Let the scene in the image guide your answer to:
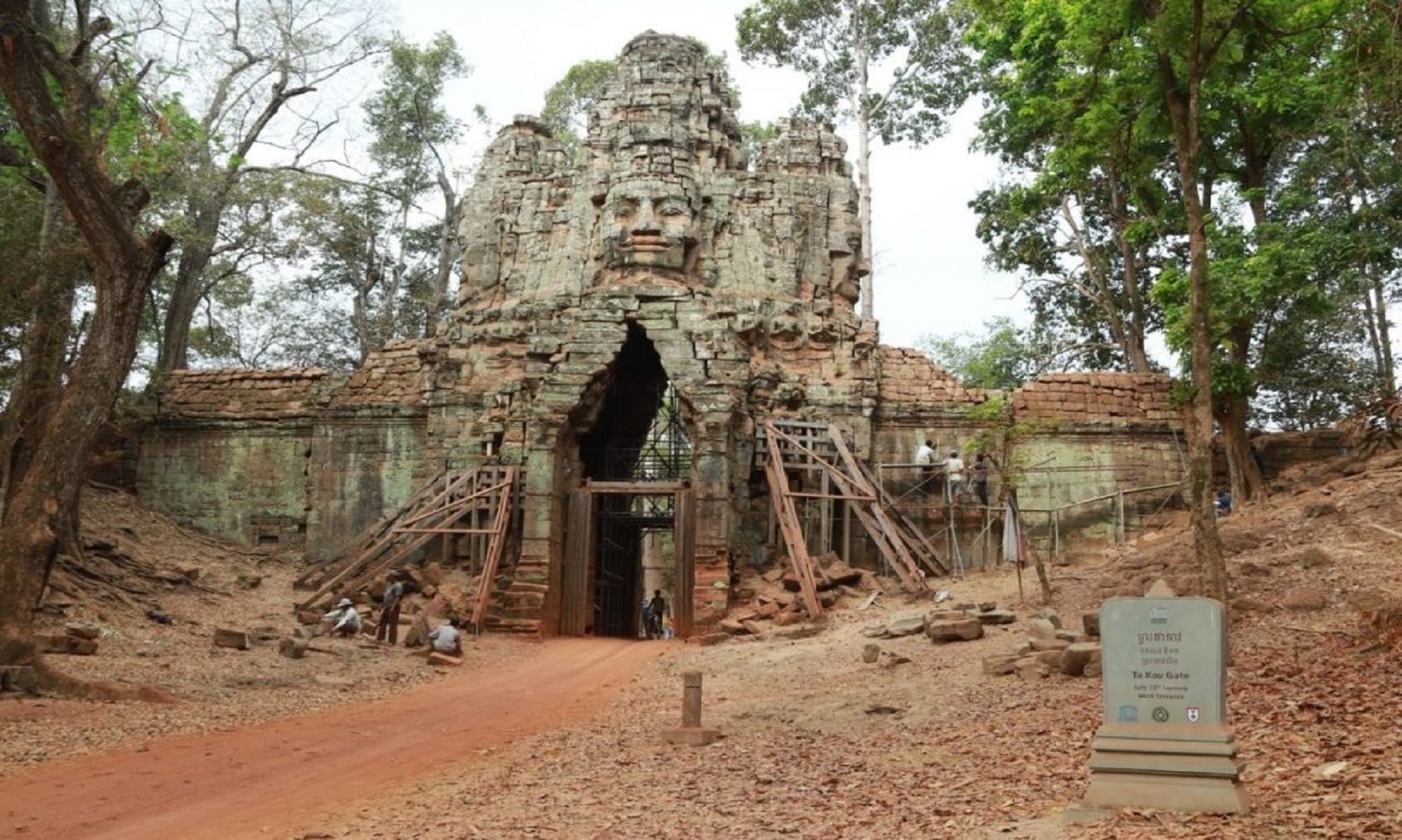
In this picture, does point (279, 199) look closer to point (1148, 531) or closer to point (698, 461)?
point (698, 461)

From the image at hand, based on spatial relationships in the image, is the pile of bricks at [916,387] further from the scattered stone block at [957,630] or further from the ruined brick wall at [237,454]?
the ruined brick wall at [237,454]

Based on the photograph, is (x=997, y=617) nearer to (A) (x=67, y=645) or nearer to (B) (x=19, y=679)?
(B) (x=19, y=679)

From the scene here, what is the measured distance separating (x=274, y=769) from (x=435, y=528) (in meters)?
10.9

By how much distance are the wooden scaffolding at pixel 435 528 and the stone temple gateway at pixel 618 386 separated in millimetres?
454

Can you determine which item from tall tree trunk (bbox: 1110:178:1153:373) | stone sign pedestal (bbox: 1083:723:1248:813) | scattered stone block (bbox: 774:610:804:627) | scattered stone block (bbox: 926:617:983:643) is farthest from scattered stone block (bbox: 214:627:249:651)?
tall tree trunk (bbox: 1110:178:1153:373)

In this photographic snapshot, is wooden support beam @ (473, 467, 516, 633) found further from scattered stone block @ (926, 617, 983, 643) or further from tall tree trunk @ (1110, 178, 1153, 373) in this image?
tall tree trunk @ (1110, 178, 1153, 373)

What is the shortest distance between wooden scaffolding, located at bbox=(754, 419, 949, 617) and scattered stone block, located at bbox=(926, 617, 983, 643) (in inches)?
187

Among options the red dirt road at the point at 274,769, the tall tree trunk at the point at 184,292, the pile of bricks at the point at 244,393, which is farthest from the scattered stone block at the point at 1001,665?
the tall tree trunk at the point at 184,292

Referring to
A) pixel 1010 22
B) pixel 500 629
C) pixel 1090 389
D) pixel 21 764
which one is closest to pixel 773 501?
pixel 500 629

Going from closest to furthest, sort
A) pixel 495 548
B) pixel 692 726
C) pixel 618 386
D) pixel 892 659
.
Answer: pixel 692 726 < pixel 892 659 < pixel 495 548 < pixel 618 386

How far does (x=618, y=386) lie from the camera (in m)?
24.6

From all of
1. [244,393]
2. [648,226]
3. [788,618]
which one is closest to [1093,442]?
[788,618]

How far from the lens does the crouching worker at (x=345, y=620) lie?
55.6ft

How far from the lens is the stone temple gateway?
20547mm
